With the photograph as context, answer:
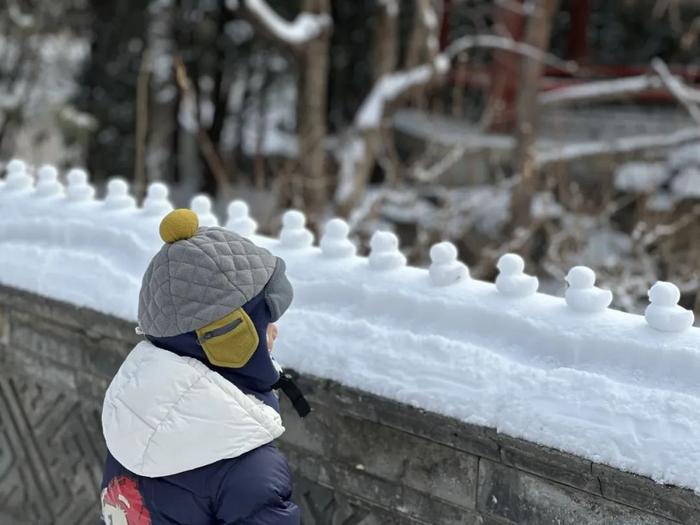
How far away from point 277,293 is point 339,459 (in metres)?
0.72

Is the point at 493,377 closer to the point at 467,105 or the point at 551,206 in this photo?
the point at 551,206

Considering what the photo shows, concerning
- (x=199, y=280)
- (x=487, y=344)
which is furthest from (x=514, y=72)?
(x=199, y=280)

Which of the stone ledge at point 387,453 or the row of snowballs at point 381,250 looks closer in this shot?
the row of snowballs at point 381,250

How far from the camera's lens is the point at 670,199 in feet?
28.4

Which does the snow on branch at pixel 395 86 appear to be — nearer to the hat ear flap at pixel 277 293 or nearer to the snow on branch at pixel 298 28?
the snow on branch at pixel 298 28

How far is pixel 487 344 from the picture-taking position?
203 centimetres

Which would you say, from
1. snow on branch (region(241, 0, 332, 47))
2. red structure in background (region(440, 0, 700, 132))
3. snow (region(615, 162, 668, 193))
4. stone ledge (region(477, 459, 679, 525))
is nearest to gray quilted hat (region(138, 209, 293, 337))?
stone ledge (region(477, 459, 679, 525))

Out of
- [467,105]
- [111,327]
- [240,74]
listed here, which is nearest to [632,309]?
[111,327]

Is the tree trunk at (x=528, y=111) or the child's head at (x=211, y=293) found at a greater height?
the child's head at (x=211, y=293)

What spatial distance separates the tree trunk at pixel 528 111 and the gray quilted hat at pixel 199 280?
20.5ft

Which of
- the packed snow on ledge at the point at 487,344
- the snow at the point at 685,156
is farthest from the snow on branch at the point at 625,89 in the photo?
the packed snow on ledge at the point at 487,344

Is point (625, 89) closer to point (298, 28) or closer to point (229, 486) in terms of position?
point (298, 28)

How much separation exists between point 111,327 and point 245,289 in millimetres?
1167

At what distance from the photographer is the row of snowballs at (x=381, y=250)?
73.7 inches
